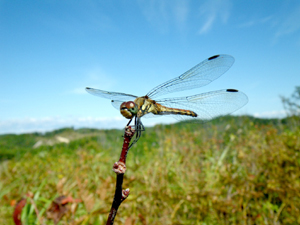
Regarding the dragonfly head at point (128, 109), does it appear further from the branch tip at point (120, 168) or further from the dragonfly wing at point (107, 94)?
the dragonfly wing at point (107, 94)

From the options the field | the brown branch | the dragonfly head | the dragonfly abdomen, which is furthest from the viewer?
the dragonfly abdomen

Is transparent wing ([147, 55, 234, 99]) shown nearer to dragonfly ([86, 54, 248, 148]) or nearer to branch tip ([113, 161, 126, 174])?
dragonfly ([86, 54, 248, 148])

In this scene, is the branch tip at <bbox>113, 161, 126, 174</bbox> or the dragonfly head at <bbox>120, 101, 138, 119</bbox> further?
the dragonfly head at <bbox>120, 101, 138, 119</bbox>

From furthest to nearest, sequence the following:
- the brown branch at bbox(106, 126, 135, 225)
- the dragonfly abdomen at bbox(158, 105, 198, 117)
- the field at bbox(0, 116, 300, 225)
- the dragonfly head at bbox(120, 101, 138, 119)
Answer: the dragonfly abdomen at bbox(158, 105, 198, 117) < the field at bbox(0, 116, 300, 225) < the dragonfly head at bbox(120, 101, 138, 119) < the brown branch at bbox(106, 126, 135, 225)

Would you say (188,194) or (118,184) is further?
(188,194)

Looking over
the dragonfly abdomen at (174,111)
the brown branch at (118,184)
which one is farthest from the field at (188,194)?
the brown branch at (118,184)

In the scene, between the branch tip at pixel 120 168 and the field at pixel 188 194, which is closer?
the branch tip at pixel 120 168

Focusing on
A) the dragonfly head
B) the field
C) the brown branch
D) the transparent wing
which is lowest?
the field

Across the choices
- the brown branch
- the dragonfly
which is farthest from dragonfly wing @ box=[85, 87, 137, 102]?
the brown branch

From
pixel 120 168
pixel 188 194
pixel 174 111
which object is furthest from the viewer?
pixel 174 111

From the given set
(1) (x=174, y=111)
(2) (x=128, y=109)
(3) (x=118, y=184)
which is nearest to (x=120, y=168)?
(3) (x=118, y=184)

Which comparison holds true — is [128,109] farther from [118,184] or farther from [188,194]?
[188,194]

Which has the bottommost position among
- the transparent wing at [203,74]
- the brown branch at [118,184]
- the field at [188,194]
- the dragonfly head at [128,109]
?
the field at [188,194]
